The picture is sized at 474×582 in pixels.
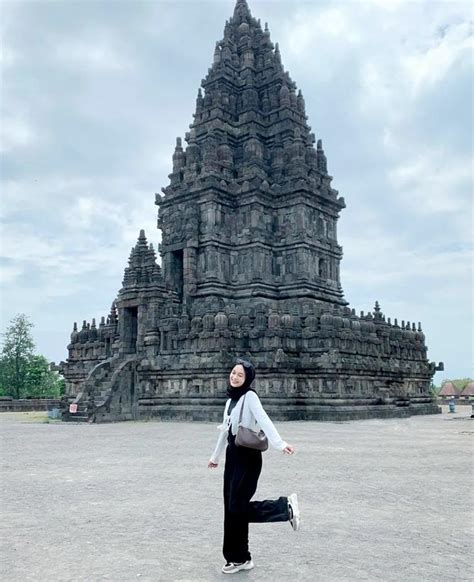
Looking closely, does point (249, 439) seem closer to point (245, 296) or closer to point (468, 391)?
point (245, 296)

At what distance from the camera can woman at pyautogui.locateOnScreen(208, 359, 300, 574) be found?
583cm

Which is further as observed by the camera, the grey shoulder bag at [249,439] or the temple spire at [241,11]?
the temple spire at [241,11]

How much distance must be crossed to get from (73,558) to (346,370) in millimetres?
23548

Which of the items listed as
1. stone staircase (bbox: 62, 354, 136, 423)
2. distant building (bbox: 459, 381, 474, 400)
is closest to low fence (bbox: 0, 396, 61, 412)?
stone staircase (bbox: 62, 354, 136, 423)

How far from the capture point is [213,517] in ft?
25.7

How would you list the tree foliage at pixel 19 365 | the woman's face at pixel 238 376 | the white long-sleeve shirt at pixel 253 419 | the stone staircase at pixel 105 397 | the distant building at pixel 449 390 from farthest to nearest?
the distant building at pixel 449 390 < the tree foliage at pixel 19 365 < the stone staircase at pixel 105 397 < the woman's face at pixel 238 376 < the white long-sleeve shirt at pixel 253 419

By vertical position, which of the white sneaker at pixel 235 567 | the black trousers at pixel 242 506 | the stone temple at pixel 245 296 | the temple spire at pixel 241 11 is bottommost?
the white sneaker at pixel 235 567

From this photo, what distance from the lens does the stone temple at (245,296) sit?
28.4 metres

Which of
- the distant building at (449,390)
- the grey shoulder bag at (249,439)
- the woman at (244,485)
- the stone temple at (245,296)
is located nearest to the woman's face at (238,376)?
the woman at (244,485)

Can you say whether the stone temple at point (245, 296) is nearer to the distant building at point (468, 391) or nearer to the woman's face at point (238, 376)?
the woman's face at point (238, 376)

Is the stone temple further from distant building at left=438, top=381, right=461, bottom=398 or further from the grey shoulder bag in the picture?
distant building at left=438, top=381, right=461, bottom=398

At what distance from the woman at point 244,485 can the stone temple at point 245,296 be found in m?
21.1

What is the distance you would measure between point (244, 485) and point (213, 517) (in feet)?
7.07

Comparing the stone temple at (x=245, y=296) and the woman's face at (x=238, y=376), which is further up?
the stone temple at (x=245, y=296)
